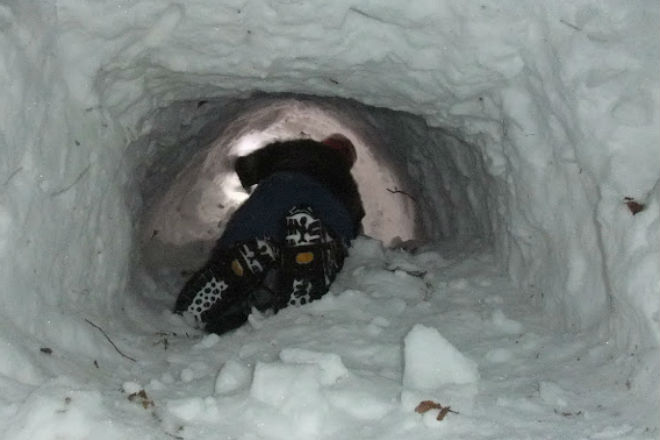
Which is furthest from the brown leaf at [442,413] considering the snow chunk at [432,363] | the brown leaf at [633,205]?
the brown leaf at [633,205]

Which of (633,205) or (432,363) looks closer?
(633,205)

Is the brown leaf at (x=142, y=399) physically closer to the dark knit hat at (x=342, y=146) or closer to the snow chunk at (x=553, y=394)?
the snow chunk at (x=553, y=394)

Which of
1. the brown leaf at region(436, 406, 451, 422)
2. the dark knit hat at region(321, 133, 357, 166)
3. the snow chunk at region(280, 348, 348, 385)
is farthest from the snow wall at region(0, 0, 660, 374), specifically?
the dark knit hat at region(321, 133, 357, 166)

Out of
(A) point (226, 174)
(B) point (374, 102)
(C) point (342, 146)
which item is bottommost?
(B) point (374, 102)

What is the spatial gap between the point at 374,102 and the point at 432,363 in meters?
1.53

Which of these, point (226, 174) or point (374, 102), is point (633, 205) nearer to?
point (374, 102)

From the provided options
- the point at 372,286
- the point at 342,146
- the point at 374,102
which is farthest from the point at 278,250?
the point at 342,146

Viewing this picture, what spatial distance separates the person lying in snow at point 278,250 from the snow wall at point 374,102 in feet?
2.22

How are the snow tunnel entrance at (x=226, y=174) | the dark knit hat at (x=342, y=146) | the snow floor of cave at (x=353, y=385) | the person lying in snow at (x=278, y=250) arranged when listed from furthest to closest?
the dark knit hat at (x=342, y=146) → the snow tunnel entrance at (x=226, y=174) → the person lying in snow at (x=278, y=250) → the snow floor of cave at (x=353, y=385)

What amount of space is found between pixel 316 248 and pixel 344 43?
4.30 ft

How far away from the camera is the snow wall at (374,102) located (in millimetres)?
2166

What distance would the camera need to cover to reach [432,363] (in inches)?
90.7

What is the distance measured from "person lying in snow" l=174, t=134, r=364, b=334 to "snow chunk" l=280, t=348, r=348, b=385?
1.15m

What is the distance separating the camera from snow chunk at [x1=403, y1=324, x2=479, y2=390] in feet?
7.50
